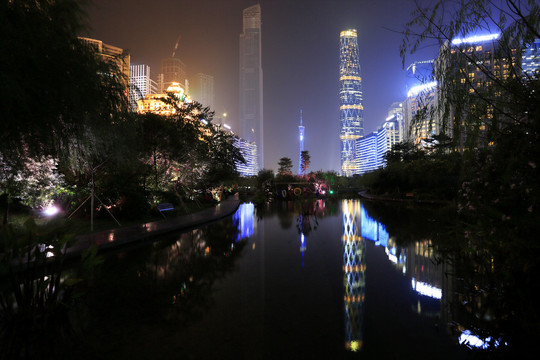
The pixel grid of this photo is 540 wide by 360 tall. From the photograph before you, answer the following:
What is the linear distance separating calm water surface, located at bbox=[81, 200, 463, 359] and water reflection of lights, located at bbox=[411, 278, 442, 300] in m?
0.02

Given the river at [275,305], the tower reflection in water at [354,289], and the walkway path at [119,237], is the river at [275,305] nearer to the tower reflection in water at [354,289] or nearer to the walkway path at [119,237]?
the tower reflection in water at [354,289]

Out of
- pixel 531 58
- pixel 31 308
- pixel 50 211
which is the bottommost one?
pixel 31 308

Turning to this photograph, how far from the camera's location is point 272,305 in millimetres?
5094

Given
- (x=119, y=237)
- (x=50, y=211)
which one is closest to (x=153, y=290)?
(x=119, y=237)

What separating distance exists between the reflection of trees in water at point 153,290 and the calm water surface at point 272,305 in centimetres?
2

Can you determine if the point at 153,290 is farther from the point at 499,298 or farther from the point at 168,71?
the point at 168,71

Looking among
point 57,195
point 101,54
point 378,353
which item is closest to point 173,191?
point 57,195

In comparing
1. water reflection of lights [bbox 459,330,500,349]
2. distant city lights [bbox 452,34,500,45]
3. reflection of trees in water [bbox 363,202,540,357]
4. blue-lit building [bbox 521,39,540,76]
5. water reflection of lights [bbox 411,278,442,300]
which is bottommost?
water reflection of lights [bbox 411,278,442,300]

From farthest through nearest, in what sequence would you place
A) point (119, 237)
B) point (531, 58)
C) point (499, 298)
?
point (119, 237) → point (531, 58) → point (499, 298)

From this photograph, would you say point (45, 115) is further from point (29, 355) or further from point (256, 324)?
point (256, 324)

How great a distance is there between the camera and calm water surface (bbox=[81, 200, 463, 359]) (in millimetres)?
3699

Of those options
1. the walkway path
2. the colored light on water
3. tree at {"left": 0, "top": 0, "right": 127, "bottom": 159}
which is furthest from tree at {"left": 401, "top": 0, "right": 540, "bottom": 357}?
the colored light on water

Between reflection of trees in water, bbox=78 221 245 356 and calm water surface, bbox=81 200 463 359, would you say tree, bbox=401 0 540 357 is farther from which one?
reflection of trees in water, bbox=78 221 245 356

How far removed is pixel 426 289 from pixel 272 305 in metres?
3.09
